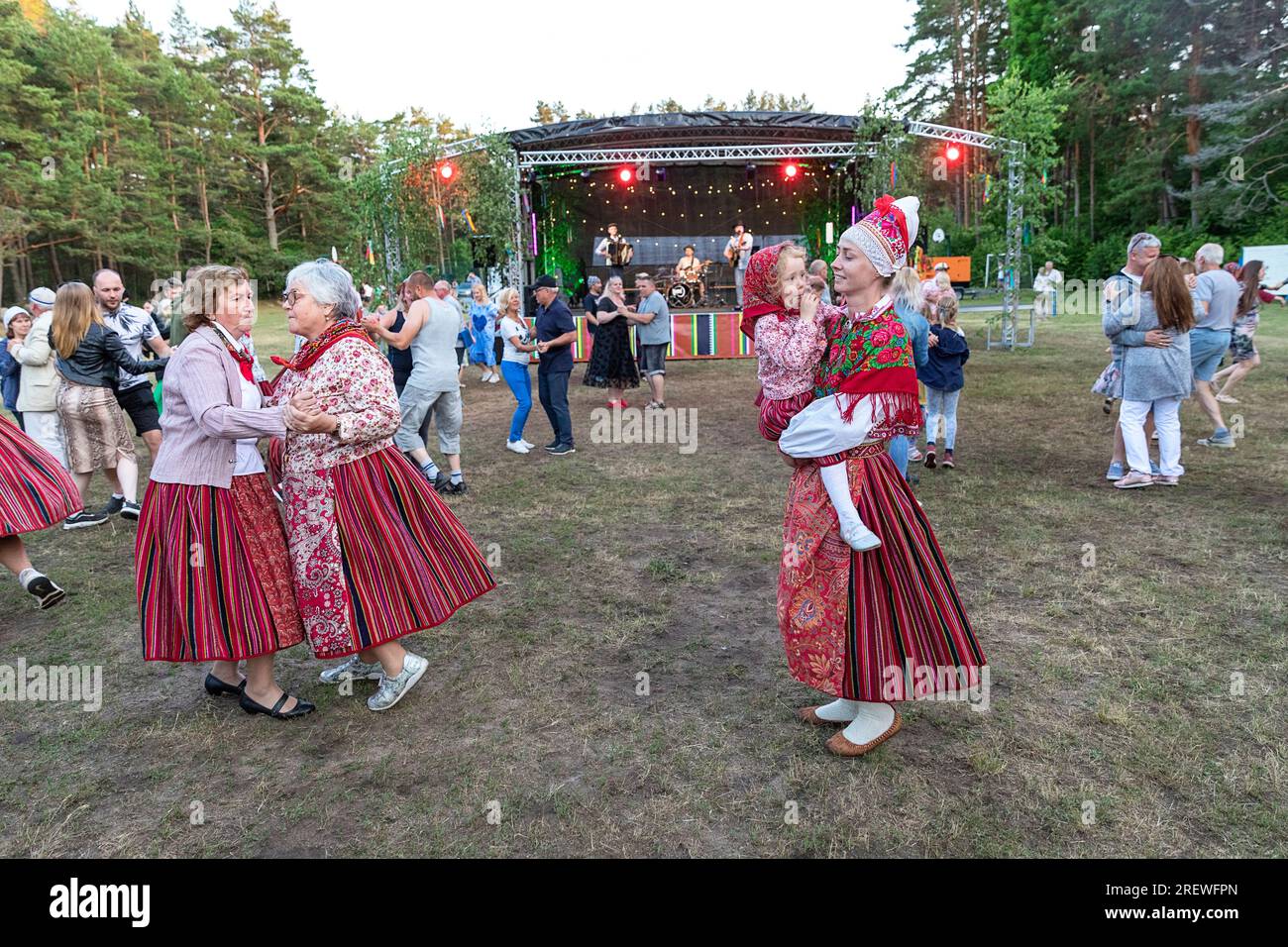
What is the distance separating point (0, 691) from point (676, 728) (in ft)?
9.92

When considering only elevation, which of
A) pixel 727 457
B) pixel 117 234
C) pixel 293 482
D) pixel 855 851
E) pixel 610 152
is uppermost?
pixel 117 234

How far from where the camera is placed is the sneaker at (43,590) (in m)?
4.26

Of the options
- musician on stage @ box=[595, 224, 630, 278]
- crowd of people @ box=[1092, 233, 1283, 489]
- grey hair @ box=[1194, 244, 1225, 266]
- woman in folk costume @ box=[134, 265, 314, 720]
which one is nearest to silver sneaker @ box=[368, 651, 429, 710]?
woman in folk costume @ box=[134, 265, 314, 720]

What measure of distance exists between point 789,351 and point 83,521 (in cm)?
585

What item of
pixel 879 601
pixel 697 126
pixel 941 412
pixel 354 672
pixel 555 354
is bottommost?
pixel 354 672

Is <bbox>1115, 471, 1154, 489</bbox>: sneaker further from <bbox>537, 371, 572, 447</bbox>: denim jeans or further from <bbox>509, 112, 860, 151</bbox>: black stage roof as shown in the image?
<bbox>509, 112, 860, 151</bbox>: black stage roof

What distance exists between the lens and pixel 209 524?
2.96 m

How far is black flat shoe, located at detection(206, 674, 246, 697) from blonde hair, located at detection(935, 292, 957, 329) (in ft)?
18.0

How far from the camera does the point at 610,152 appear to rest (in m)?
16.0

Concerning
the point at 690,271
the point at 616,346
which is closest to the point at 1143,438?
the point at 616,346

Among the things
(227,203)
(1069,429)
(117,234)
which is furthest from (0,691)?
(227,203)

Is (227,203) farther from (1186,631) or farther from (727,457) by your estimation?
(1186,631)

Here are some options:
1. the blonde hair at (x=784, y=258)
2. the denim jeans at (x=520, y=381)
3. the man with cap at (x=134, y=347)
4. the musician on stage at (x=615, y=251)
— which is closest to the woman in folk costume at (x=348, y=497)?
the blonde hair at (x=784, y=258)

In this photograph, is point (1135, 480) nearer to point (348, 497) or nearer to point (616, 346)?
point (348, 497)
